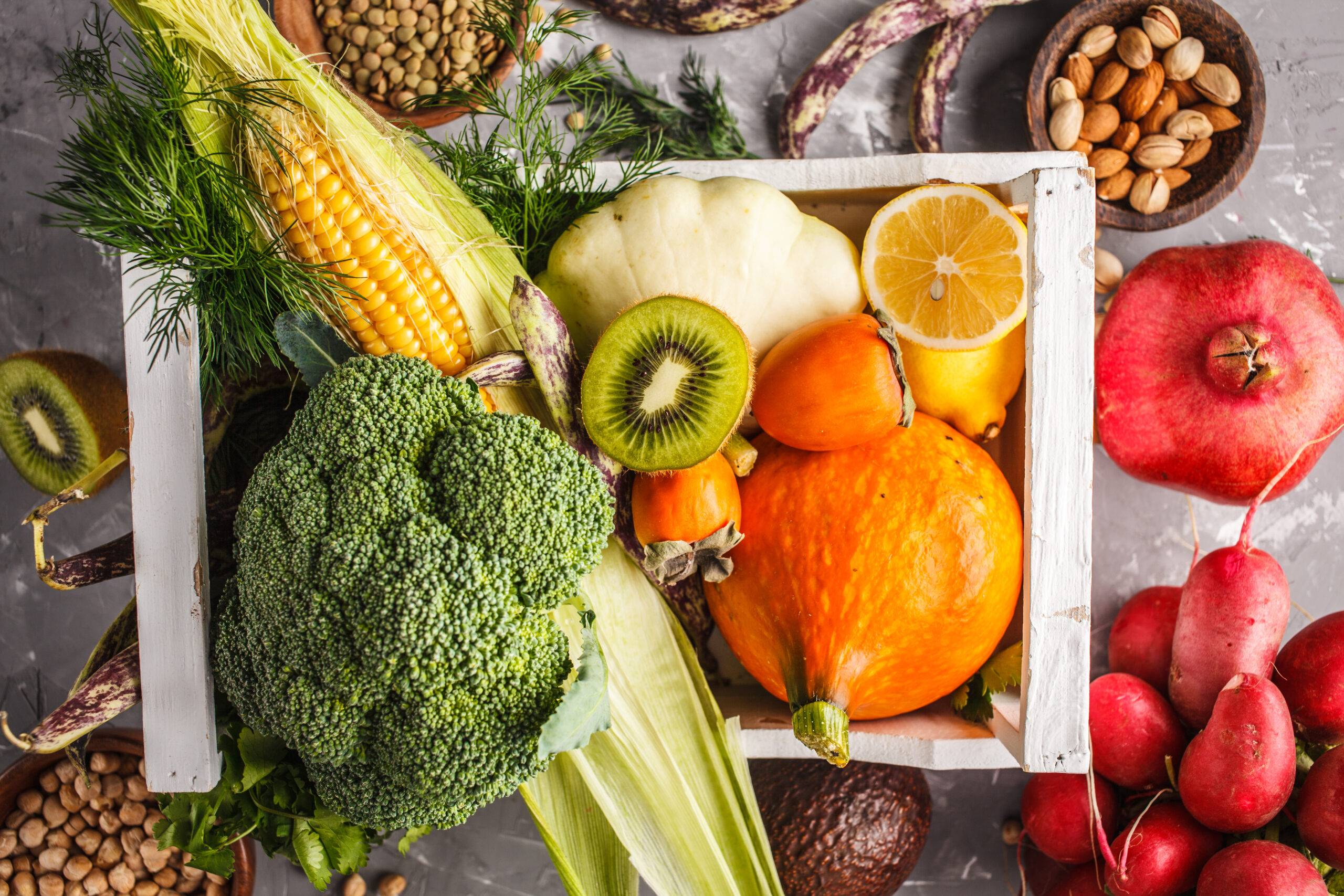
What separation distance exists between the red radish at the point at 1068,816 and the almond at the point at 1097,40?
1.13 meters

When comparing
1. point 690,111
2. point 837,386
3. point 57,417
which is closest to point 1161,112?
point 690,111

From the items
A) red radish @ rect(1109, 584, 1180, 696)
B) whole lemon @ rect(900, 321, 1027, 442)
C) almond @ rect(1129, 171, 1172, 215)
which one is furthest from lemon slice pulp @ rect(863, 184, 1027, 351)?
red radish @ rect(1109, 584, 1180, 696)

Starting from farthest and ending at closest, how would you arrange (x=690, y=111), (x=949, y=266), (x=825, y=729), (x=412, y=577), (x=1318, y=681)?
(x=690, y=111) < (x=1318, y=681) < (x=949, y=266) < (x=825, y=729) < (x=412, y=577)

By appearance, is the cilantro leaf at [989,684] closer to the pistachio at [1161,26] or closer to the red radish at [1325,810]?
the red radish at [1325,810]

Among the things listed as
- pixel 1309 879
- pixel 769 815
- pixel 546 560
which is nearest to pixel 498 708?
pixel 546 560

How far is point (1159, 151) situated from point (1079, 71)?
0.59 feet

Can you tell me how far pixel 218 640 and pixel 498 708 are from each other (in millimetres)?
333

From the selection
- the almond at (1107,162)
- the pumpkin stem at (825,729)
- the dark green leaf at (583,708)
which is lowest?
the pumpkin stem at (825,729)

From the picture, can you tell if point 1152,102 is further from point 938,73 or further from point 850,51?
point 850,51

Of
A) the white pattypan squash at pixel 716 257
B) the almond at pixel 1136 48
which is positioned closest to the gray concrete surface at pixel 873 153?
the almond at pixel 1136 48

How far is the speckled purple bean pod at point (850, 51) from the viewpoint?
134 cm

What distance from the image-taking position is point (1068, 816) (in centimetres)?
120

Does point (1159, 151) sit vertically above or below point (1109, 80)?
below

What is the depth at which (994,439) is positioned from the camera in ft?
3.87
